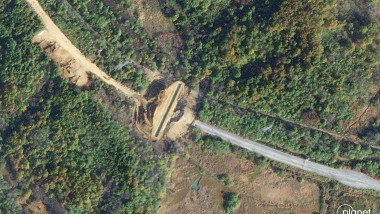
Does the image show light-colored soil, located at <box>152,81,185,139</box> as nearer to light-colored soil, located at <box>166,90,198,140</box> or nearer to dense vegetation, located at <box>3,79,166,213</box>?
light-colored soil, located at <box>166,90,198,140</box>

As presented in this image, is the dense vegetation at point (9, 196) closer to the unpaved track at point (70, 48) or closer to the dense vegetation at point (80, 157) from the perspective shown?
the dense vegetation at point (80, 157)

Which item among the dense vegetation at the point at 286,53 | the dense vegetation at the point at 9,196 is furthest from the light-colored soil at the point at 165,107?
the dense vegetation at the point at 9,196

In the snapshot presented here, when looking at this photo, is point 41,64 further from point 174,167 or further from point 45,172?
point 174,167

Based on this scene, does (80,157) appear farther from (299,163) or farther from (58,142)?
(299,163)

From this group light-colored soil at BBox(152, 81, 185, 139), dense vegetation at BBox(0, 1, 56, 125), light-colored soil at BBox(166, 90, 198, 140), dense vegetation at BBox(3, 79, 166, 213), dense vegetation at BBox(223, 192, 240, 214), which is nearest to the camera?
dense vegetation at BBox(3, 79, 166, 213)
